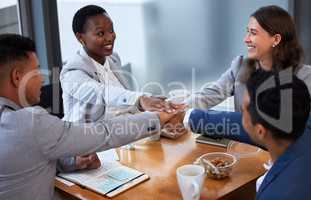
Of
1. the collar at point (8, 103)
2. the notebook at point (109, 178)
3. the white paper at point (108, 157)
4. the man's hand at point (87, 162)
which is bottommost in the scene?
the notebook at point (109, 178)

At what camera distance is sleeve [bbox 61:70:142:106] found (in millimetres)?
2021

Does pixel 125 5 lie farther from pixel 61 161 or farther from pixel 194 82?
pixel 61 161

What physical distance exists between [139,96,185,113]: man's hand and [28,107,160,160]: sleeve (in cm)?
19

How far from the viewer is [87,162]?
167cm

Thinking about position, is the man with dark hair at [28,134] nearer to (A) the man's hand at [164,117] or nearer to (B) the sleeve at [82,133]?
(B) the sleeve at [82,133]

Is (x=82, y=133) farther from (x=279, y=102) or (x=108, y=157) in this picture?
(x=279, y=102)

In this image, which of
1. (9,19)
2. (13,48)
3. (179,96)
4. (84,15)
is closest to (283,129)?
(13,48)

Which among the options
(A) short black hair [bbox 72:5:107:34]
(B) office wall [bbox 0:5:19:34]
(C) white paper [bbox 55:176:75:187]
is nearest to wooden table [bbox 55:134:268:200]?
(C) white paper [bbox 55:176:75:187]

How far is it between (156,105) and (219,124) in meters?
0.31

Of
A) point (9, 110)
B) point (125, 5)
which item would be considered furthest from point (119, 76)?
point (125, 5)

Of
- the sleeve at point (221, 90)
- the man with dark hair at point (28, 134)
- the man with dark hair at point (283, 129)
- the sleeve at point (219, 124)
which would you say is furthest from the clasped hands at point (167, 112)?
the man with dark hair at point (283, 129)

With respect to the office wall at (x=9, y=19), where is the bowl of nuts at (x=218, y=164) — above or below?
below

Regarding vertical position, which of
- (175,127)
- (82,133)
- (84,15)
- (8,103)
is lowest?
(175,127)

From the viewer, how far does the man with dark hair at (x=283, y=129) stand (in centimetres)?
110
